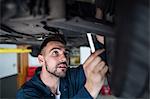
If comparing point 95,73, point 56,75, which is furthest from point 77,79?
point 95,73

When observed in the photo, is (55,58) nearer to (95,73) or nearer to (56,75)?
(56,75)

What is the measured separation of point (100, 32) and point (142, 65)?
260 mm

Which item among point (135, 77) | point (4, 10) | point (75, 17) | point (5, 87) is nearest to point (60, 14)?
point (75, 17)

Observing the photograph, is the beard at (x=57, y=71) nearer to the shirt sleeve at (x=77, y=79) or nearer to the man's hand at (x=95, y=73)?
the shirt sleeve at (x=77, y=79)

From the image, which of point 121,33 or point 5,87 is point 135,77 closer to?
point 121,33

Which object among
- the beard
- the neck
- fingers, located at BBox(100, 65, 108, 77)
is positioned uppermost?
fingers, located at BBox(100, 65, 108, 77)

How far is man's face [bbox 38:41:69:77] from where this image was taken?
1.63m

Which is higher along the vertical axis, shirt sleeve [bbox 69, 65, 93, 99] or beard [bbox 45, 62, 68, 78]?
beard [bbox 45, 62, 68, 78]

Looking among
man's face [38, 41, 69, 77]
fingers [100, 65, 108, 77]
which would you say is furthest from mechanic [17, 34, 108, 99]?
fingers [100, 65, 108, 77]

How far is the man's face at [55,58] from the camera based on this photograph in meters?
1.63

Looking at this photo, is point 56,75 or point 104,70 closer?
point 104,70

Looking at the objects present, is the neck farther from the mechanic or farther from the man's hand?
the man's hand

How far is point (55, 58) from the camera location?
165cm

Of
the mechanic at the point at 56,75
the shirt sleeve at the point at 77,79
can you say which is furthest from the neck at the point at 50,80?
the shirt sleeve at the point at 77,79
